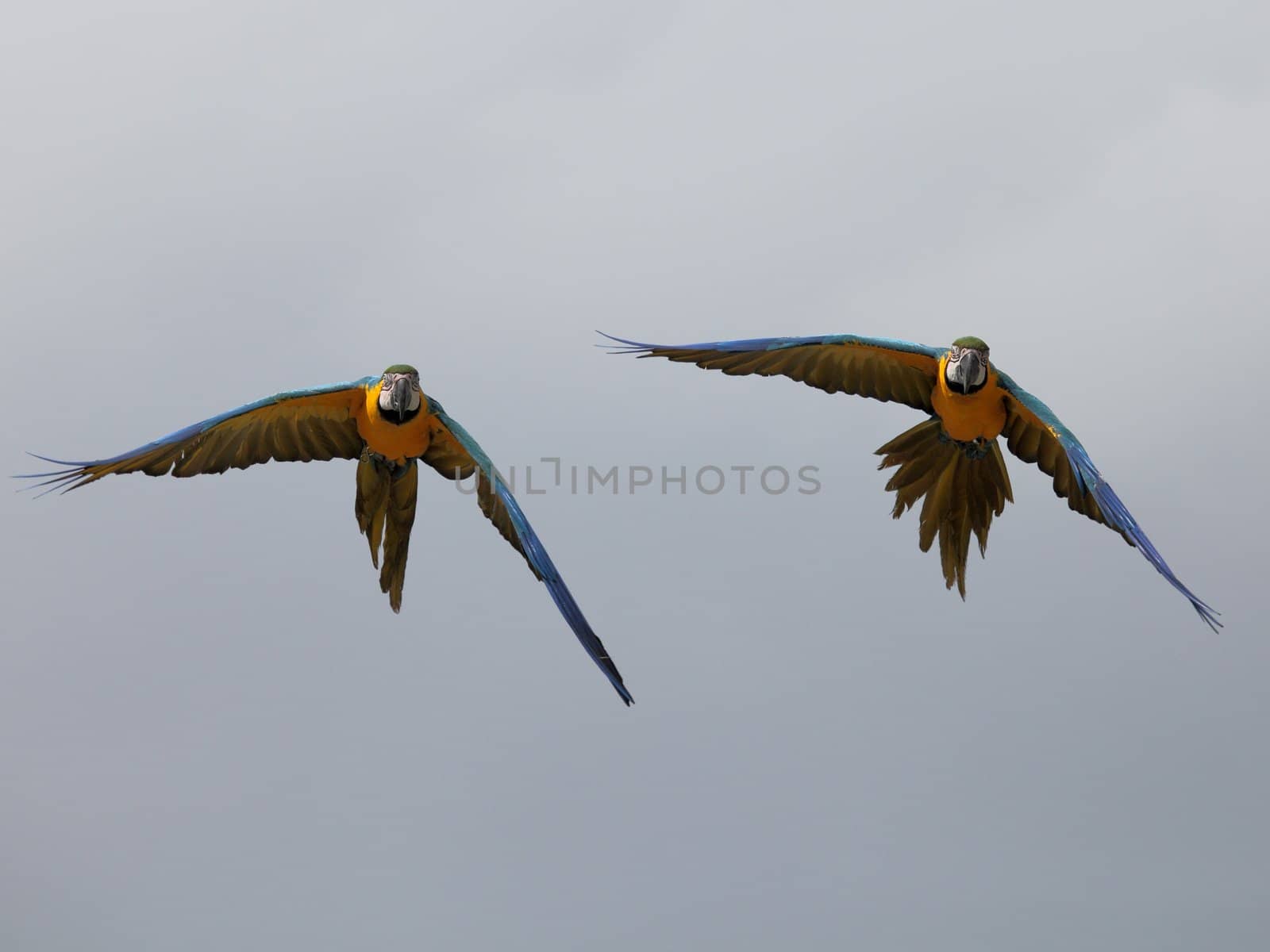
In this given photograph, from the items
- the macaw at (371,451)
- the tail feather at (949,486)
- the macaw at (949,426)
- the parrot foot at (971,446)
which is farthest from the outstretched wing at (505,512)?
the parrot foot at (971,446)

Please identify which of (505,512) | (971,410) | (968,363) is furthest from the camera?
(971,410)

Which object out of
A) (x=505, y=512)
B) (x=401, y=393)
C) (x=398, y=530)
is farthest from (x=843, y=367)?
(x=398, y=530)

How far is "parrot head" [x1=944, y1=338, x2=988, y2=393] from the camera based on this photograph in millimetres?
12555

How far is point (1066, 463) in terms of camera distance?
13.0 m

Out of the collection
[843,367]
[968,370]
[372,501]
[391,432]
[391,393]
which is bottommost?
[372,501]

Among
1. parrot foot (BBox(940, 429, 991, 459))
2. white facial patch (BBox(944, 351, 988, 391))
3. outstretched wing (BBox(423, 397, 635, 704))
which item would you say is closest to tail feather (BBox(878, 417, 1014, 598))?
parrot foot (BBox(940, 429, 991, 459))

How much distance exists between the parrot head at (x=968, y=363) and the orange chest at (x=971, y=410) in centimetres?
9

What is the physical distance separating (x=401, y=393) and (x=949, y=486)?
413 cm

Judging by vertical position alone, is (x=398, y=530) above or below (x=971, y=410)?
below

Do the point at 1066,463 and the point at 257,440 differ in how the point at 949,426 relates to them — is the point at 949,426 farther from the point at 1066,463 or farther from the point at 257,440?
the point at 257,440

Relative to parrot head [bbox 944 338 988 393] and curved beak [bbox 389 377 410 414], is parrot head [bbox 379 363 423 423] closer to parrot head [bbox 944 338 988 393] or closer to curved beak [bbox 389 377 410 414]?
curved beak [bbox 389 377 410 414]

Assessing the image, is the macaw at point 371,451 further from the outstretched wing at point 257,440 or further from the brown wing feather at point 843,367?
the brown wing feather at point 843,367

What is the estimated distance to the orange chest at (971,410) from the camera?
12.8 metres

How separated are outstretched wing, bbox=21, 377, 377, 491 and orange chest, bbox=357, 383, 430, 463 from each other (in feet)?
0.36
